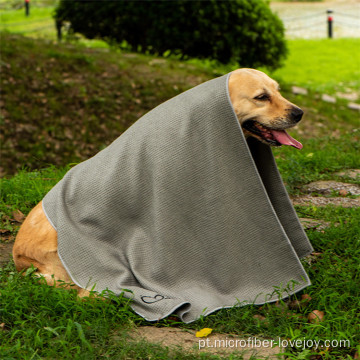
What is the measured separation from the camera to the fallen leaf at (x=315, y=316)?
10.9 ft

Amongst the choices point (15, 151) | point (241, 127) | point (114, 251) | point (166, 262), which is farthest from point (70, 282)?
point (15, 151)

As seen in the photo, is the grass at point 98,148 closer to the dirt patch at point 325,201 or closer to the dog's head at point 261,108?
the dirt patch at point 325,201

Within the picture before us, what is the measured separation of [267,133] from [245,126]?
0.15m

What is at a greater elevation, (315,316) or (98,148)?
(315,316)

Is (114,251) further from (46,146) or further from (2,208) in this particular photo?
(46,146)

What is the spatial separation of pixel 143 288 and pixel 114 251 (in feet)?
1.01

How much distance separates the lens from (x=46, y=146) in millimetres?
8305

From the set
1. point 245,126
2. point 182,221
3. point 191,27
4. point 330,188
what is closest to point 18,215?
point 182,221

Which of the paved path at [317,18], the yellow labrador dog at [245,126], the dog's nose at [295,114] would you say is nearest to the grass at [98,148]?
the yellow labrador dog at [245,126]

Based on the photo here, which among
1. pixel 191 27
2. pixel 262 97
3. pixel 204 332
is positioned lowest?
pixel 204 332

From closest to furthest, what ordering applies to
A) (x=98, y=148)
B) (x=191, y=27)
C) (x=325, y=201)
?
(x=325, y=201), (x=98, y=148), (x=191, y=27)

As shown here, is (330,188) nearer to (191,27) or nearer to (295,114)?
(295,114)

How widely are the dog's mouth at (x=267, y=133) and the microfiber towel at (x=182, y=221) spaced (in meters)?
0.24

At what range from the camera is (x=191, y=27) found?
1054cm
